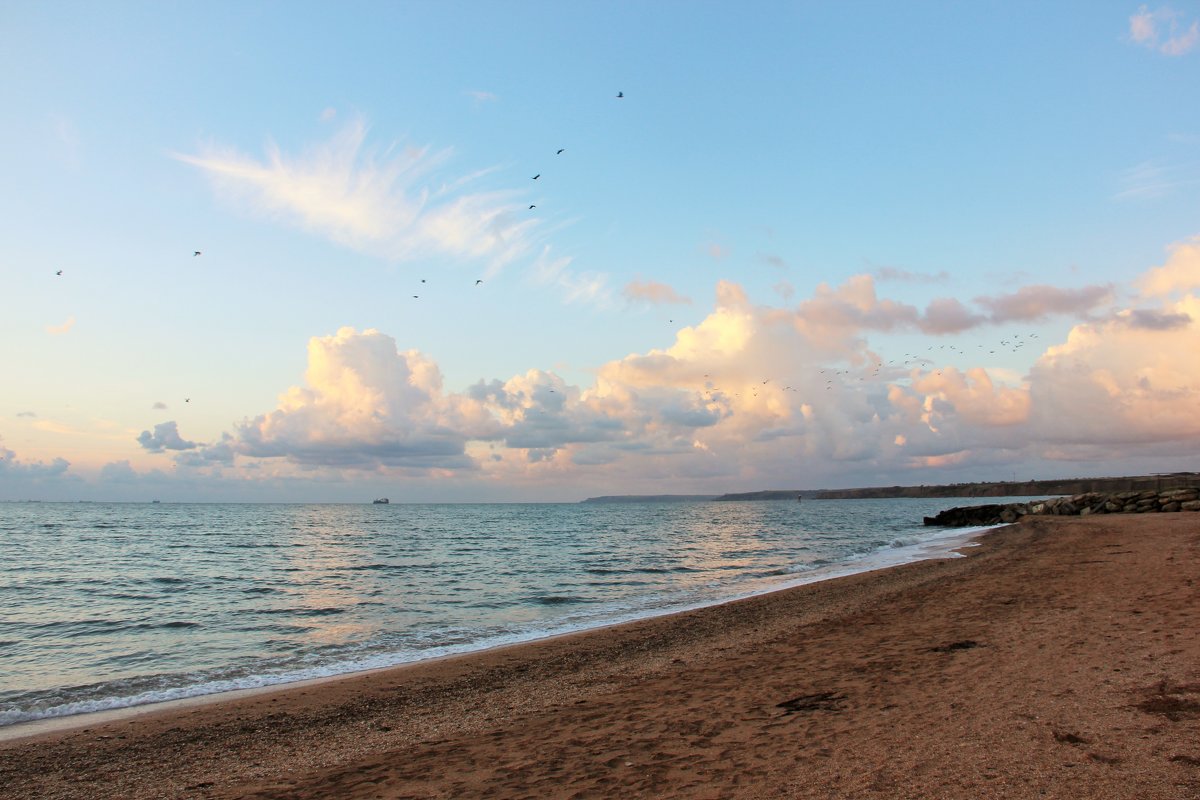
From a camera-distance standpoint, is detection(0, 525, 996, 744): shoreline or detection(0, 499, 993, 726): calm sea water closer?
detection(0, 525, 996, 744): shoreline

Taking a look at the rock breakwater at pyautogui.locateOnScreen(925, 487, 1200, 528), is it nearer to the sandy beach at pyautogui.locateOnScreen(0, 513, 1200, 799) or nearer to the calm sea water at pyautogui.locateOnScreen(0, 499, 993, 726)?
the calm sea water at pyautogui.locateOnScreen(0, 499, 993, 726)

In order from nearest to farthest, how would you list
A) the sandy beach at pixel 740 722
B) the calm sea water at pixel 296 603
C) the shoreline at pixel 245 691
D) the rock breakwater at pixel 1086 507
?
1. the sandy beach at pixel 740 722
2. the shoreline at pixel 245 691
3. the calm sea water at pixel 296 603
4. the rock breakwater at pixel 1086 507

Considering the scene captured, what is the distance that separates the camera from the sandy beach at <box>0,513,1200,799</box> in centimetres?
697

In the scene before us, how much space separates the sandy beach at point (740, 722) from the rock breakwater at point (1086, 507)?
54.0 metres

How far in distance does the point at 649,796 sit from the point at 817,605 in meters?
15.5

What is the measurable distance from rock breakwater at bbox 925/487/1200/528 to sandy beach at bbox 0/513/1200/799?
54.0 meters

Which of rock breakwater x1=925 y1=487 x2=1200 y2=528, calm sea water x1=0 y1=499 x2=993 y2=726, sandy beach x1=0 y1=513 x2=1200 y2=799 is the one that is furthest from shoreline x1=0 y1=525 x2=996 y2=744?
rock breakwater x1=925 y1=487 x2=1200 y2=528

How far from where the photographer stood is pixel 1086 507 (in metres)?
66.4

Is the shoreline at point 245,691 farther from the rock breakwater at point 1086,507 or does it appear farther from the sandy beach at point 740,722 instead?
the rock breakwater at point 1086,507

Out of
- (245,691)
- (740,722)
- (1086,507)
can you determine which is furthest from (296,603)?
(1086,507)

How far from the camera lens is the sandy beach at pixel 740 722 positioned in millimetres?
6969

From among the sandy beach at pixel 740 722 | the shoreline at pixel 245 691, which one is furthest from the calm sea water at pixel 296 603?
the sandy beach at pixel 740 722

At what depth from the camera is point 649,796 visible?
6891mm

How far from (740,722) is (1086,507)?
72936 millimetres
